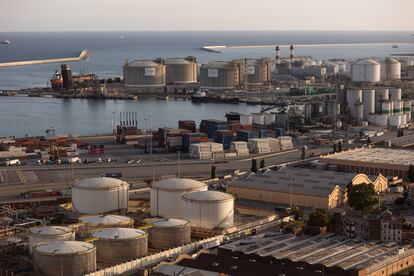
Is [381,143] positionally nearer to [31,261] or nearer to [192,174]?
[192,174]

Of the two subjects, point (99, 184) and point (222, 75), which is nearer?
point (99, 184)

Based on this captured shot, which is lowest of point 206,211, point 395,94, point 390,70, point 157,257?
point 157,257

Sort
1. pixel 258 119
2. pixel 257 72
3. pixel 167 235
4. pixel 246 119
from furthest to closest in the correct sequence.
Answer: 1. pixel 257 72
2. pixel 258 119
3. pixel 246 119
4. pixel 167 235

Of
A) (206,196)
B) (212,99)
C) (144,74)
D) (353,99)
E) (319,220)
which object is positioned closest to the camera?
(319,220)

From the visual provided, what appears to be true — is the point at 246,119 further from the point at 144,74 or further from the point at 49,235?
the point at 144,74

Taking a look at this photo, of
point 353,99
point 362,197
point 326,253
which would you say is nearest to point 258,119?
point 353,99

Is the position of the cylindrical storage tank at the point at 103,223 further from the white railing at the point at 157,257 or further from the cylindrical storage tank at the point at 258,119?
the cylindrical storage tank at the point at 258,119

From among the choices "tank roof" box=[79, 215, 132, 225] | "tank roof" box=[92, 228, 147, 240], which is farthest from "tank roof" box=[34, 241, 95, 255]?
"tank roof" box=[79, 215, 132, 225]

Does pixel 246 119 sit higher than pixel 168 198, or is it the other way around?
pixel 246 119
